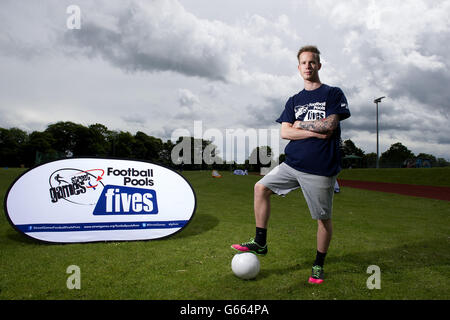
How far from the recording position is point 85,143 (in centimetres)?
6912

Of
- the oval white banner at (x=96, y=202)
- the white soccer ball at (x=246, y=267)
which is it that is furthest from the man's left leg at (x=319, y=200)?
the oval white banner at (x=96, y=202)

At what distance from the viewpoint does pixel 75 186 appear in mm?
4266

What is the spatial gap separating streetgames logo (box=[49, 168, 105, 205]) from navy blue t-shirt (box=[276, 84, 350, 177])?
127 inches

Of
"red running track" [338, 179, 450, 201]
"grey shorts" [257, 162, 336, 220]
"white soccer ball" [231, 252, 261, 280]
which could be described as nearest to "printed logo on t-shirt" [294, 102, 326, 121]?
"grey shorts" [257, 162, 336, 220]

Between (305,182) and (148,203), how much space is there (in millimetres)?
2735

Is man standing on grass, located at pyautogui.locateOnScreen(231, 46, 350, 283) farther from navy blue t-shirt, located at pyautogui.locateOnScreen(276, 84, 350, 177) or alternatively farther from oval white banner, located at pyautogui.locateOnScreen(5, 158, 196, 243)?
oval white banner, located at pyautogui.locateOnScreen(5, 158, 196, 243)

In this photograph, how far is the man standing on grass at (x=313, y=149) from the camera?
2971 millimetres

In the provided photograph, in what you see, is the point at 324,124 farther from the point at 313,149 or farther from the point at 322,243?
the point at 322,243

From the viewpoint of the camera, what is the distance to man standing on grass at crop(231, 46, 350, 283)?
2.97m

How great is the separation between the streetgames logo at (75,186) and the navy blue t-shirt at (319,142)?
10.5ft

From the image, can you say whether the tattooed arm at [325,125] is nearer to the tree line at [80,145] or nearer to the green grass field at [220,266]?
the green grass field at [220,266]

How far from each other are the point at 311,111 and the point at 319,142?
1.30 ft
